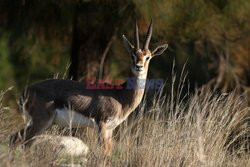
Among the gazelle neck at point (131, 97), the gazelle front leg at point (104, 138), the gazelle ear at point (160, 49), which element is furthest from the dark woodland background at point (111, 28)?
the gazelle front leg at point (104, 138)

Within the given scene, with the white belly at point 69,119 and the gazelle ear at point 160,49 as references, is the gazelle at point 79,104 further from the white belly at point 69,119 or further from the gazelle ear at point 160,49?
the gazelle ear at point 160,49

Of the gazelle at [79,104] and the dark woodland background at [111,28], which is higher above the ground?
the dark woodland background at [111,28]

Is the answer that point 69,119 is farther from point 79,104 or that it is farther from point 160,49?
point 160,49

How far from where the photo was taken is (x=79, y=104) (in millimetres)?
6398

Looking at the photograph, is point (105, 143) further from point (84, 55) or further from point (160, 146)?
point (84, 55)

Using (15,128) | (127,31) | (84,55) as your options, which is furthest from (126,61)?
(15,128)

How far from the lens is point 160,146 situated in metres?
5.55

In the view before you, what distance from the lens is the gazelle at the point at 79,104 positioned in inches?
238

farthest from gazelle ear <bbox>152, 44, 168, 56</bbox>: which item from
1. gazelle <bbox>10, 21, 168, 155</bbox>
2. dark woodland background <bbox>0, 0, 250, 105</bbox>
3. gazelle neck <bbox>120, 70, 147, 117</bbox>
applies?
A: dark woodland background <bbox>0, 0, 250, 105</bbox>

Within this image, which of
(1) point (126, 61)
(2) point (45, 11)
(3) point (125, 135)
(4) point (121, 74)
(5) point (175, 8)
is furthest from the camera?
(4) point (121, 74)

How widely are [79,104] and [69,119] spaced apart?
277 millimetres

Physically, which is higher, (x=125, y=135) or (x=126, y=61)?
(x=126, y=61)

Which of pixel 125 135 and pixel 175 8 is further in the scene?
pixel 175 8

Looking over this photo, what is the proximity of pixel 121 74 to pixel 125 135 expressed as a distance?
7.83 m
